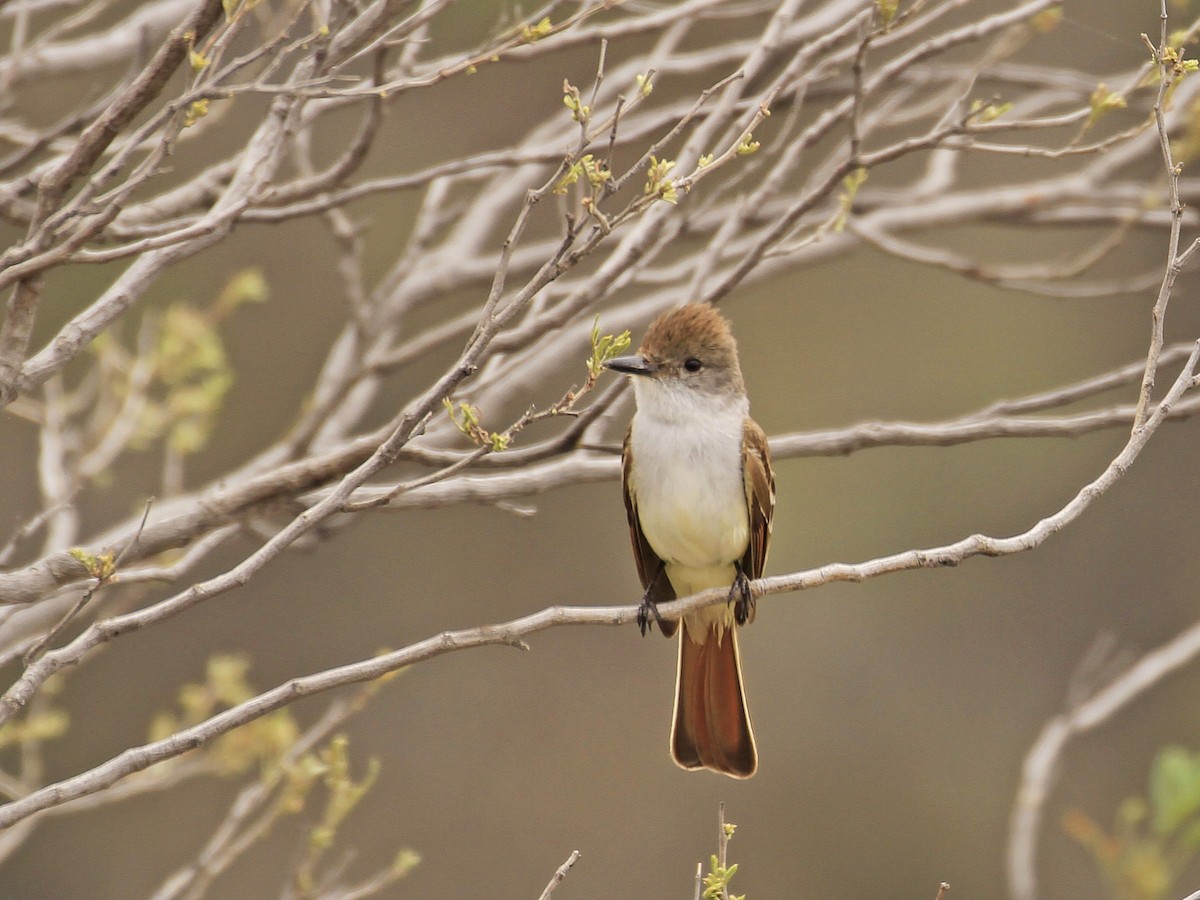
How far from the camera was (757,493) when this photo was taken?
4512 millimetres

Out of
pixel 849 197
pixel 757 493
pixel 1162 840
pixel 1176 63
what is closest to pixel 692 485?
pixel 757 493

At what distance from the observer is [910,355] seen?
10258 mm

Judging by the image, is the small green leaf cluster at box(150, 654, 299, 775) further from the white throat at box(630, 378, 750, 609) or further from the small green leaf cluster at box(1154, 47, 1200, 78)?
the small green leaf cluster at box(1154, 47, 1200, 78)

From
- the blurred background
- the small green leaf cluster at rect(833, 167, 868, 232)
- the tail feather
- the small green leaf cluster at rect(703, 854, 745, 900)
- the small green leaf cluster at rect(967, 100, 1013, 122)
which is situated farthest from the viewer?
the blurred background

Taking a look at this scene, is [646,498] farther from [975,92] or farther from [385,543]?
[385,543]

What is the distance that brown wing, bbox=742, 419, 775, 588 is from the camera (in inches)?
177

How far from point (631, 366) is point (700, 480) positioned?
44 centimetres

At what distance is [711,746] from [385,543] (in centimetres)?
530

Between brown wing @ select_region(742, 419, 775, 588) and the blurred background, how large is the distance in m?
4.66

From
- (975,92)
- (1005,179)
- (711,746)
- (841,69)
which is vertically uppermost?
(1005,179)

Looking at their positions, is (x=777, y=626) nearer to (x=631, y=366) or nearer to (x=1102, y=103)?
(x=631, y=366)

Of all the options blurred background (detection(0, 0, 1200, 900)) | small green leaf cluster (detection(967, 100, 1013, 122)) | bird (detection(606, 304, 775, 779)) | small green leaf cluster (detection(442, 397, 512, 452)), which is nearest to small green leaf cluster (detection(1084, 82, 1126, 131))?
small green leaf cluster (detection(967, 100, 1013, 122))

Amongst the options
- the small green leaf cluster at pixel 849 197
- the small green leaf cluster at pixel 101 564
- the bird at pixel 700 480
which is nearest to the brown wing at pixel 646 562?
the bird at pixel 700 480

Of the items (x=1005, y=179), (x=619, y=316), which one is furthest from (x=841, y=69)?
(x=1005, y=179)
